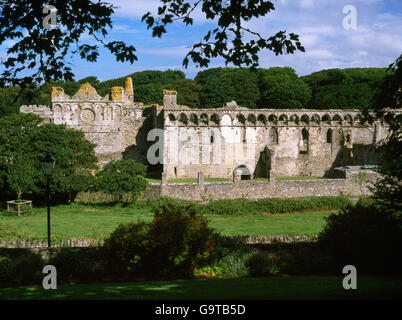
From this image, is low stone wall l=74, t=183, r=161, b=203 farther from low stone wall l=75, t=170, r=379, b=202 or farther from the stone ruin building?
the stone ruin building

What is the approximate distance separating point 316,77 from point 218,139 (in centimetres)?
3794

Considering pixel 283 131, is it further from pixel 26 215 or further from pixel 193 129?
pixel 26 215

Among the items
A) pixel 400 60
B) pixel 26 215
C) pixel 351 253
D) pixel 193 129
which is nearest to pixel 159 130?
pixel 193 129

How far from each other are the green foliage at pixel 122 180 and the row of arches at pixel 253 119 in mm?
9769

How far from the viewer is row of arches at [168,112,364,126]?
38500mm

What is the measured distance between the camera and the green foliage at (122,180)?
2845cm

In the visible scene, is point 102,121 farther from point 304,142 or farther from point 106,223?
point 304,142

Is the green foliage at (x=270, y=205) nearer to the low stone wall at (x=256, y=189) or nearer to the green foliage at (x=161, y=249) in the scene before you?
the low stone wall at (x=256, y=189)

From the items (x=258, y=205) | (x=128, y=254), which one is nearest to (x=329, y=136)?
(x=258, y=205)

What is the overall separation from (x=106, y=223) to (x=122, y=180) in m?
4.72

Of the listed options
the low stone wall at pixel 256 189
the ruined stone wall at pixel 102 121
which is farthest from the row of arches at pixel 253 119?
the low stone wall at pixel 256 189

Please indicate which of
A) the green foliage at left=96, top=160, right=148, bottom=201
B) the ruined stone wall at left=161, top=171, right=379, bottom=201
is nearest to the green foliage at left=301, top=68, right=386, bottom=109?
the ruined stone wall at left=161, top=171, right=379, bottom=201

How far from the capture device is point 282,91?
61688mm

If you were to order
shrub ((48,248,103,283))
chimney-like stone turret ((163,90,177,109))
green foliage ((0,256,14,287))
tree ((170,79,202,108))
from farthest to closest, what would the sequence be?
1. tree ((170,79,202,108))
2. chimney-like stone turret ((163,90,177,109))
3. shrub ((48,248,103,283))
4. green foliage ((0,256,14,287))
